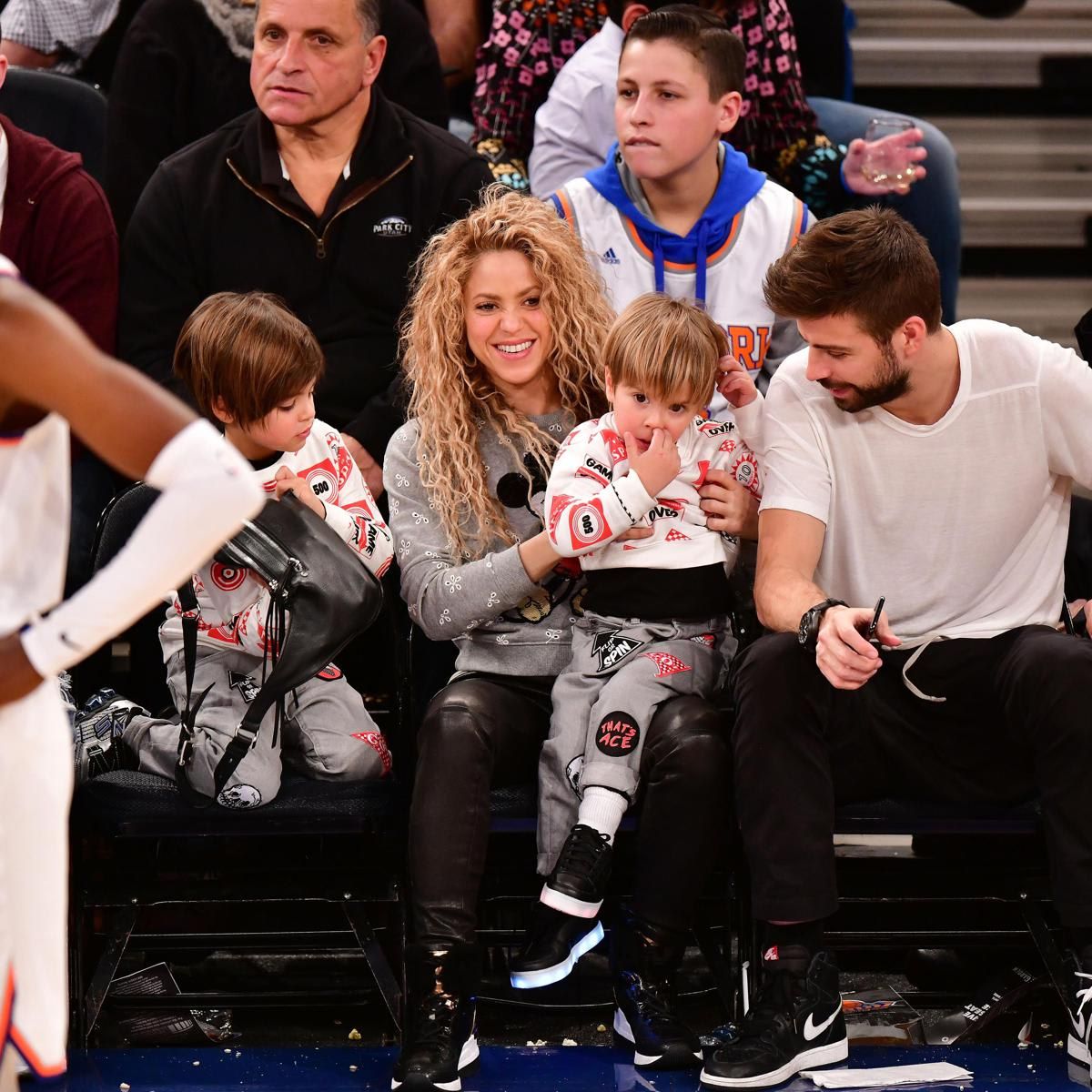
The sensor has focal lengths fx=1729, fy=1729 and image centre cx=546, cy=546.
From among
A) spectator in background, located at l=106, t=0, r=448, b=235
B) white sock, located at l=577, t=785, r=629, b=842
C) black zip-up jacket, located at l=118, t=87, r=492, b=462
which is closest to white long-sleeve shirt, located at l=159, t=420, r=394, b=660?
black zip-up jacket, located at l=118, t=87, r=492, b=462

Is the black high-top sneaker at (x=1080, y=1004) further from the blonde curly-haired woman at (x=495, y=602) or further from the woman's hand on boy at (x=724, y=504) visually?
the woman's hand on boy at (x=724, y=504)

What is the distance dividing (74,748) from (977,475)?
1731mm

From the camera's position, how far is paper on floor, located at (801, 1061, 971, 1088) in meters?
2.83

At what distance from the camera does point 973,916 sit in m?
3.53

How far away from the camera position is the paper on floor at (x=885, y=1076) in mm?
2834

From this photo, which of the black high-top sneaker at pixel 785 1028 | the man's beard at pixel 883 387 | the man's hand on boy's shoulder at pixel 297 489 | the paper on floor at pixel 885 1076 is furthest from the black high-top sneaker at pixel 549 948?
the man's beard at pixel 883 387

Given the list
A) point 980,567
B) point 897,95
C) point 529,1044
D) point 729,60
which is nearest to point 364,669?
point 529,1044

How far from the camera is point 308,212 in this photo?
3.82 metres

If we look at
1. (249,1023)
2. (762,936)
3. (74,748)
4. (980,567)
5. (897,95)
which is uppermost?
(897,95)

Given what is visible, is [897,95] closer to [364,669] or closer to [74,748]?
[364,669]

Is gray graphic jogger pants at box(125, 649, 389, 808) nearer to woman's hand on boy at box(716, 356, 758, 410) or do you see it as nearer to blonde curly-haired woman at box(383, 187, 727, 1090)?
blonde curly-haired woman at box(383, 187, 727, 1090)

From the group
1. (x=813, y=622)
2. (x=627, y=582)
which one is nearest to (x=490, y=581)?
(x=627, y=582)

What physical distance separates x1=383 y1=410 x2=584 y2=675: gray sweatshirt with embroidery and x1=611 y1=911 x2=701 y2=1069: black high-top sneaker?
57cm

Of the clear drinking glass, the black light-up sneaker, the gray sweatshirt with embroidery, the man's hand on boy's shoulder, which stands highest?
the clear drinking glass
